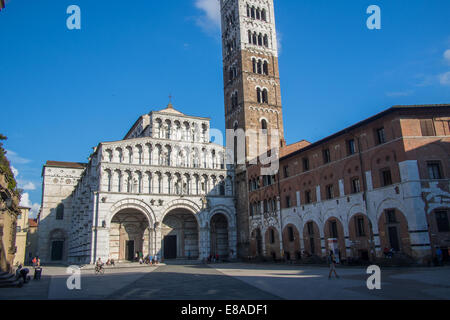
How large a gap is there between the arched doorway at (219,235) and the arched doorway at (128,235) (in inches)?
344

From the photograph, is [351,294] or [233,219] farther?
[233,219]

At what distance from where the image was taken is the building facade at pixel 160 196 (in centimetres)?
4000

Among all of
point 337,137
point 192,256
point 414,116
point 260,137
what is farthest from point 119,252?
point 414,116

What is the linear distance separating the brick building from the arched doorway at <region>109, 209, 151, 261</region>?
18.3 metres

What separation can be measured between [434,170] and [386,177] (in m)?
3.12

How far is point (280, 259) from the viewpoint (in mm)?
36438

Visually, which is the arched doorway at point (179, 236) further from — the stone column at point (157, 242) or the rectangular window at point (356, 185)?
the rectangular window at point (356, 185)

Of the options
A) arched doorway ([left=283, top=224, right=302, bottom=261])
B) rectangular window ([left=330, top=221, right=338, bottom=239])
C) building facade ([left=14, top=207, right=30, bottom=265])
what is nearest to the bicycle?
arched doorway ([left=283, top=224, right=302, bottom=261])

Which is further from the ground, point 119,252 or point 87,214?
point 87,214

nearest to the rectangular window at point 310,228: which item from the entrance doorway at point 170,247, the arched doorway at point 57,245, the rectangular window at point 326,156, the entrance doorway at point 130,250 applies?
the rectangular window at point 326,156

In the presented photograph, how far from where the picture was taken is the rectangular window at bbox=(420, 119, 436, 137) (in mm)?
25078
